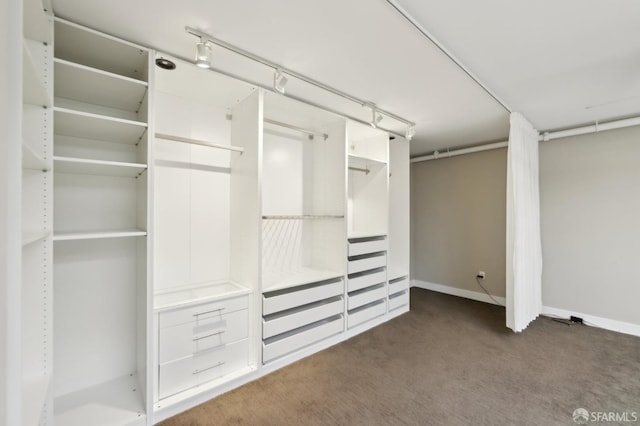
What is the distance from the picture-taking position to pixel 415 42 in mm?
1731

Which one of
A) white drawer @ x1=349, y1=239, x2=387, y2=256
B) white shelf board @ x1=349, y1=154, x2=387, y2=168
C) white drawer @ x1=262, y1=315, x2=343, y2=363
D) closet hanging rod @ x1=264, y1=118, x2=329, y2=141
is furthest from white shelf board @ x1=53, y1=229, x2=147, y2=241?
white shelf board @ x1=349, y1=154, x2=387, y2=168

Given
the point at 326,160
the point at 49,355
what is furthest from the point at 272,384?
the point at 326,160

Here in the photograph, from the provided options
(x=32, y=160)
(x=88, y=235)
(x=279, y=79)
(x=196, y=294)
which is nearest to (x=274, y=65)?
(x=279, y=79)

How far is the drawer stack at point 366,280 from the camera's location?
295 centimetres

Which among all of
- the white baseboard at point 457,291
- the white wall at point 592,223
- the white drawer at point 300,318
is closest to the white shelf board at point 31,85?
the white drawer at point 300,318

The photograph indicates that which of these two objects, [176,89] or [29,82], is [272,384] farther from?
[176,89]

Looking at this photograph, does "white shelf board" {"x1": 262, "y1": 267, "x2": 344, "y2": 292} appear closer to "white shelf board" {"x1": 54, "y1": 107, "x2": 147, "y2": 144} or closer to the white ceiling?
"white shelf board" {"x1": 54, "y1": 107, "x2": 147, "y2": 144}

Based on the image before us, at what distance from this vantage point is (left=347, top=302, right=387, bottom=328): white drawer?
2.96 metres

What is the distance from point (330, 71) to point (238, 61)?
652 mm

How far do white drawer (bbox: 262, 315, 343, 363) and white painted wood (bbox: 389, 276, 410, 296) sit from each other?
3.10ft

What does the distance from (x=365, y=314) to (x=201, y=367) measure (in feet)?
5.73

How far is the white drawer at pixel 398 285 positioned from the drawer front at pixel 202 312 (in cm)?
195

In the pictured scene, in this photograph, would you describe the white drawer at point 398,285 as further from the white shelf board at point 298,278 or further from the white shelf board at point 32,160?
the white shelf board at point 32,160
